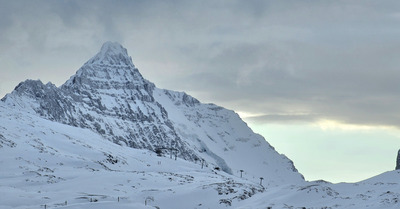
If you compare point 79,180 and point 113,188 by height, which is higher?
point 79,180

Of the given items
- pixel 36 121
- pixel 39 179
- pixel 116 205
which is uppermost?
pixel 36 121

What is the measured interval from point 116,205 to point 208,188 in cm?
2471

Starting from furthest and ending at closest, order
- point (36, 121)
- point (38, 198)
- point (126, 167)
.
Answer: point (36, 121) < point (126, 167) < point (38, 198)

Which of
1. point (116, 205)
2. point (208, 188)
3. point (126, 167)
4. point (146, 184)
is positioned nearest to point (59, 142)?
point (126, 167)

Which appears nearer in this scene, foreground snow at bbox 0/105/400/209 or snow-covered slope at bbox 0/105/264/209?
foreground snow at bbox 0/105/400/209

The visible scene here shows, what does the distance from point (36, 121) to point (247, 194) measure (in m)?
98.5

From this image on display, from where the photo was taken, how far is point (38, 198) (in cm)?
5116

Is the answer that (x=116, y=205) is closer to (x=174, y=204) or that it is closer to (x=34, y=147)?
(x=174, y=204)

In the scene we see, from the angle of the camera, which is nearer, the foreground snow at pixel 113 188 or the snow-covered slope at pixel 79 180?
the foreground snow at pixel 113 188

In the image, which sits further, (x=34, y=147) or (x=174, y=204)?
(x=34, y=147)

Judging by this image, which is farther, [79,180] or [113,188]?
[79,180]

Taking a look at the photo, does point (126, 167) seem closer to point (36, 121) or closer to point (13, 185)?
point (36, 121)

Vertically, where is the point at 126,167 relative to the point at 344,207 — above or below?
above

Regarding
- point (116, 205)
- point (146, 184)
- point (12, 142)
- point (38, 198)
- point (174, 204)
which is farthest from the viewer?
point (12, 142)
